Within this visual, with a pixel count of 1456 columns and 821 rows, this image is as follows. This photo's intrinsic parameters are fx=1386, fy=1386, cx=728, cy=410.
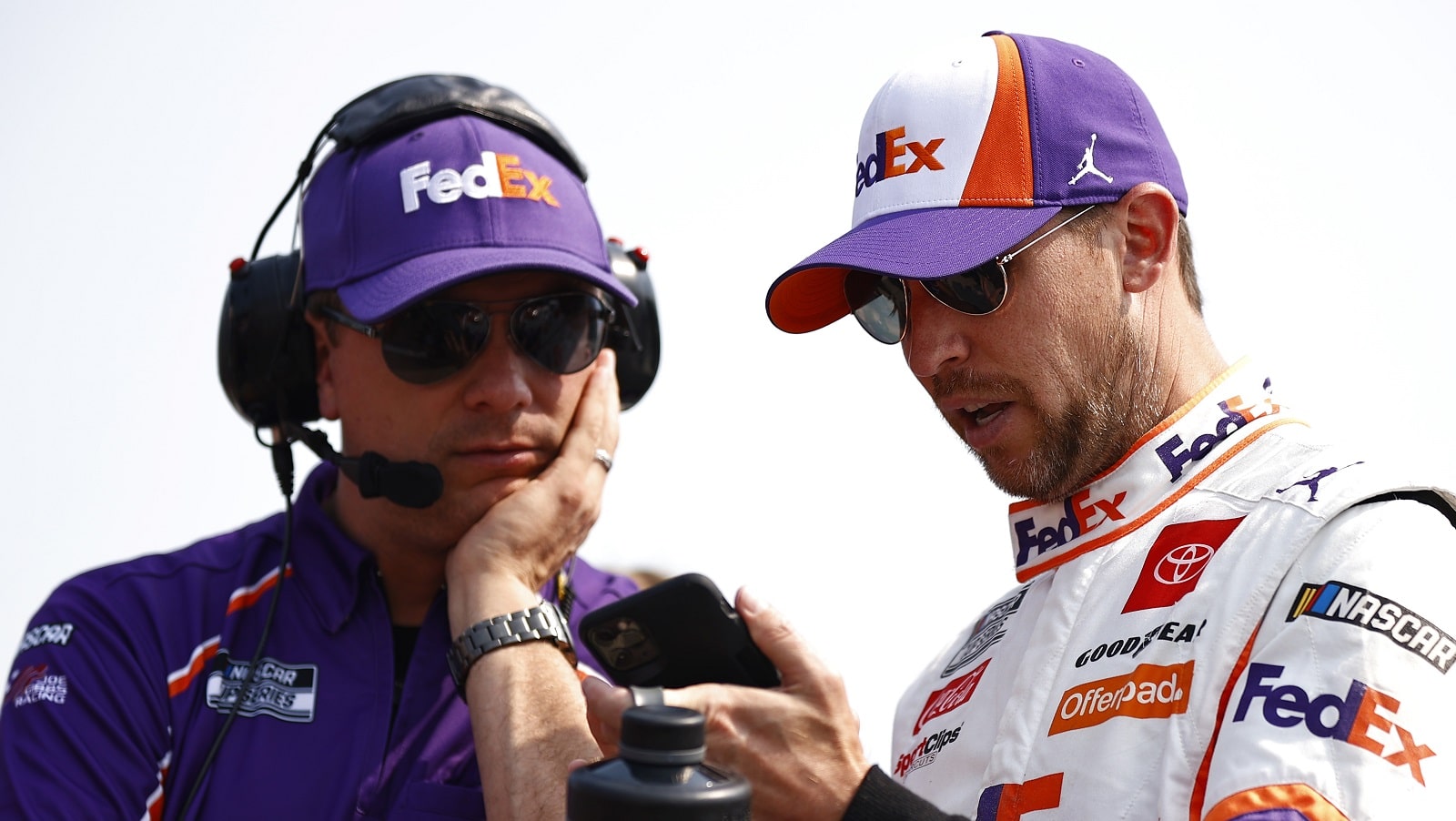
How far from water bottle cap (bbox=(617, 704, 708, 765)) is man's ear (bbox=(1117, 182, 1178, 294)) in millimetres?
1554

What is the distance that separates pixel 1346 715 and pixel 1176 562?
47 cm

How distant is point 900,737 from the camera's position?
2840 mm

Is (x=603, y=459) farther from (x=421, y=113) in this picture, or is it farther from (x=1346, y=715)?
(x=1346, y=715)

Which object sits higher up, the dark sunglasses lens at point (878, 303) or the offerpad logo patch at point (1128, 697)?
the dark sunglasses lens at point (878, 303)

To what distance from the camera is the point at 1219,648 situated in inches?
79.6

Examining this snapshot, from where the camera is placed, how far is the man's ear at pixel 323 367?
137 inches

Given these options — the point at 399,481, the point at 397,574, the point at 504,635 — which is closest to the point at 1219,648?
the point at 504,635

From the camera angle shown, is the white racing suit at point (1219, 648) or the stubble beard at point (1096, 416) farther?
the stubble beard at point (1096, 416)

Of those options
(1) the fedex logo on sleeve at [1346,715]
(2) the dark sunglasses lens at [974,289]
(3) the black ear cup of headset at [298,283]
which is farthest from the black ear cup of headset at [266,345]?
(1) the fedex logo on sleeve at [1346,715]

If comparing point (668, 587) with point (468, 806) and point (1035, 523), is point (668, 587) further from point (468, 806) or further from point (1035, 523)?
point (468, 806)

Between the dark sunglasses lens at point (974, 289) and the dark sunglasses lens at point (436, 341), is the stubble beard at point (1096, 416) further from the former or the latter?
the dark sunglasses lens at point (436, 341)

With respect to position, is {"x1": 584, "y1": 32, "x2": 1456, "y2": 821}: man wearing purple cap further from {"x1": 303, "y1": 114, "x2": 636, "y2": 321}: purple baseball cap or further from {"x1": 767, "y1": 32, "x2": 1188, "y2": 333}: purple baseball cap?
{"x1": 303, "y1": 114, "x2": 636, "y2": 321}: purple baseball cap

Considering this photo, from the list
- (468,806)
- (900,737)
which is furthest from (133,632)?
(900,737)

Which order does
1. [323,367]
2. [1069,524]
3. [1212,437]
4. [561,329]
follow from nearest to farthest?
[1212,437] → [1069,524] → [561,329] → [323,367]
